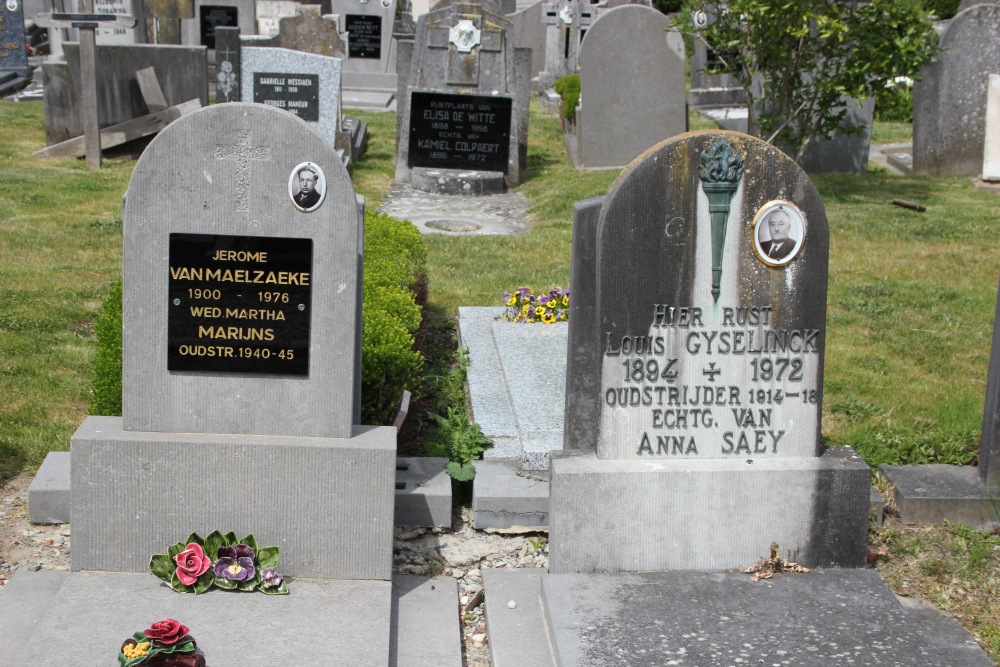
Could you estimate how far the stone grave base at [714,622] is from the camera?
12.5 feet

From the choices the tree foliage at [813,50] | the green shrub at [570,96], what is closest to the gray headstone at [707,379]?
the tree foliage at [813,50]

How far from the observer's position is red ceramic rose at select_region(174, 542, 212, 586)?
4.08 metres

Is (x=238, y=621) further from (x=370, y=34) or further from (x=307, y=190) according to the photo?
(x=370, y=34)

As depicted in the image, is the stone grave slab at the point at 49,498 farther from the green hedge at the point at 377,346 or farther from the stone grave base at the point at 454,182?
the stone grave base at the point at 454,182

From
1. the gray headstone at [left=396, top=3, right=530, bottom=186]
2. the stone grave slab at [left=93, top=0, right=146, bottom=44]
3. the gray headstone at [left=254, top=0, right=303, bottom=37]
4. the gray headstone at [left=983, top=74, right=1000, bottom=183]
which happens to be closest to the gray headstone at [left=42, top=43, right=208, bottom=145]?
the stone grave slab at [left=93, top=0, right=146, bottom=44]

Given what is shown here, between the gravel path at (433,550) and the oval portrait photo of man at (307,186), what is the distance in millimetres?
1527

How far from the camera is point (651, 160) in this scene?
4.27 metres

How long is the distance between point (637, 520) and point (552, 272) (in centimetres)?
477

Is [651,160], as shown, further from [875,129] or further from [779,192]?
[875,129]

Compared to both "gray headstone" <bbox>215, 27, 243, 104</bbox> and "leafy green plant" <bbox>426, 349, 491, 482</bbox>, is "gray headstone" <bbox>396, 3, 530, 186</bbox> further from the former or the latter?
"leafy green plant" <bbox>426, 349, 491, 482</bbox>

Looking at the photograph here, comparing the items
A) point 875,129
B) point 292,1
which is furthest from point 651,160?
point 292,1

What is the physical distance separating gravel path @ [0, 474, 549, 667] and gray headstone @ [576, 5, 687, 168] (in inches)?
390

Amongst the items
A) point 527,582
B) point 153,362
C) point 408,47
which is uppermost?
point 408,47

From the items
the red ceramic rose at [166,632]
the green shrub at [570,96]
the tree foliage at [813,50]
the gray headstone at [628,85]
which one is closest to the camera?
the red ceramic rose at [166,632]
